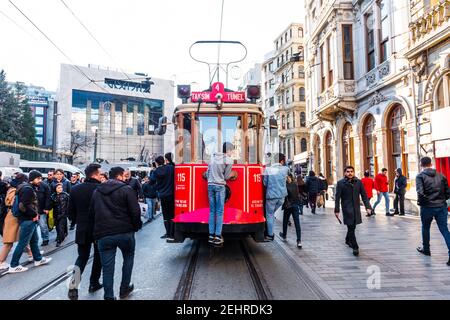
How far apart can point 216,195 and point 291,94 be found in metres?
43.8

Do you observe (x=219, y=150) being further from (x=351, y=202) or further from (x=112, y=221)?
(x=112, y=221)

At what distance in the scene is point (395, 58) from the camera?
14891mm

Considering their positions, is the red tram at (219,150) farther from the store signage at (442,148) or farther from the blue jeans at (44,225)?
the store signage at (442,148)

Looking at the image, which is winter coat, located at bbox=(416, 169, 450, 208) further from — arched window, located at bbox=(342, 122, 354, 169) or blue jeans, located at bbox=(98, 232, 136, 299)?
arched window, located at bbox=(342, 122, 354, 169)

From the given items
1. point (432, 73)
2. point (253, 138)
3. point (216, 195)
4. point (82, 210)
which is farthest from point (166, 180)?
point (432, 73)

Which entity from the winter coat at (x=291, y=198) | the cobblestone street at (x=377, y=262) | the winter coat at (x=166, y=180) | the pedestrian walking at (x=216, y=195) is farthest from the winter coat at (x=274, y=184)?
the winter coat at (x=166, y=180)

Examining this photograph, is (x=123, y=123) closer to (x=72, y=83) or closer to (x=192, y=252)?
(x=72, y=83)

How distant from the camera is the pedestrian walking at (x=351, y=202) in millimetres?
7211

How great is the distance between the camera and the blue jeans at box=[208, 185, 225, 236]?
248 inches

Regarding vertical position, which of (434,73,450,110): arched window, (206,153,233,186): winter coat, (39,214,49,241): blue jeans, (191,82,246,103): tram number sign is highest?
(434,73,450,110): arched window

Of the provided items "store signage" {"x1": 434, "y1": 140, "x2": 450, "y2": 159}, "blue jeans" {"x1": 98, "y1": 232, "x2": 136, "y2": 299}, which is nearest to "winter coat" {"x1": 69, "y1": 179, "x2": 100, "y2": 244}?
"blue jeans" {"x1": 98, "y1": 232, "x2": 136, "y2": 299}

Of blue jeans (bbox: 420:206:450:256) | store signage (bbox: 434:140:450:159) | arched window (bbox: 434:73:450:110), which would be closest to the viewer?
blue jeans (bbox: 420:206:450:256)

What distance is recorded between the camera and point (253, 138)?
23.7 feet
